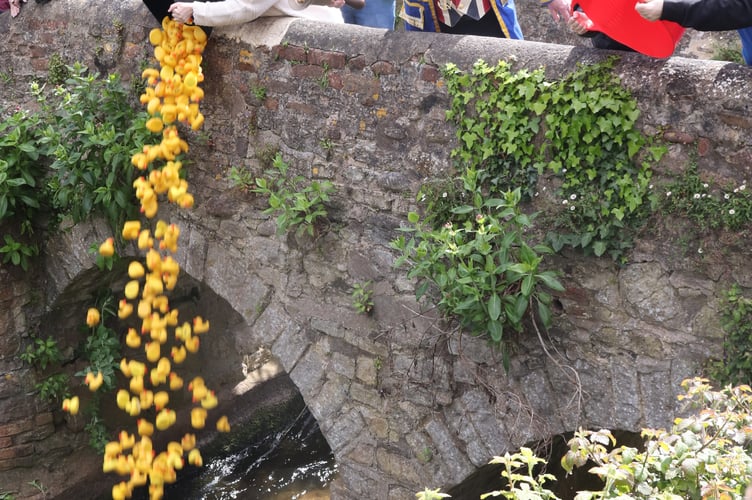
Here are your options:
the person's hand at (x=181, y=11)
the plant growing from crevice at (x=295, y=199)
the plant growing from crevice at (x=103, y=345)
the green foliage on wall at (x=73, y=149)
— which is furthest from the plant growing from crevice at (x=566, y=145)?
the plant growing from crevice at (x=103, y=345)

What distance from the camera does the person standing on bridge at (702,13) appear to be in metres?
2.53

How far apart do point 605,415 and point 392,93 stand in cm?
154

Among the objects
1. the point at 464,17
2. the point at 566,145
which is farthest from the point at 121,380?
the point at 566,145

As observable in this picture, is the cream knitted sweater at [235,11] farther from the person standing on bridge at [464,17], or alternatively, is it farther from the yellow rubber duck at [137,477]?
the yellow rubber duck at [137,477]

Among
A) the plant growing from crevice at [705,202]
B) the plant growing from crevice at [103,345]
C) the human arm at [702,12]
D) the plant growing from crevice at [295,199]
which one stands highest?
the human arm at [702,12]

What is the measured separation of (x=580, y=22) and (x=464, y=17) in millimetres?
878

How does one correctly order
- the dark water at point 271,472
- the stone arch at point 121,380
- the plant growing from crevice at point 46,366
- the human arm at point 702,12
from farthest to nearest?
the dark water at point 271,472, the plant growing from crevice at point 46,366, the stone arch at point 121,380, the human arm at point 702,12

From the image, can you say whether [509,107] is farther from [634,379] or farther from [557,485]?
[557,485]

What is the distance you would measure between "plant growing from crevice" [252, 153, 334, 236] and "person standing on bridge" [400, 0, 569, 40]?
0.98 metres

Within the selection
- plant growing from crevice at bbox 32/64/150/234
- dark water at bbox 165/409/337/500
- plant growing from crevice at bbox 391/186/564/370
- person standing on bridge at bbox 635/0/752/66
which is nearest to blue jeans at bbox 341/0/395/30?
plant growing from crevice at bbox 32/64/150/234

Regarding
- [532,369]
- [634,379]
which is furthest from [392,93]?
[634,379]

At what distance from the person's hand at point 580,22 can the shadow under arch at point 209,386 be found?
2968 mm

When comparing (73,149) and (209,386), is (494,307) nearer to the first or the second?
(73,149)

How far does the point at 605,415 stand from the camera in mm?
3029
